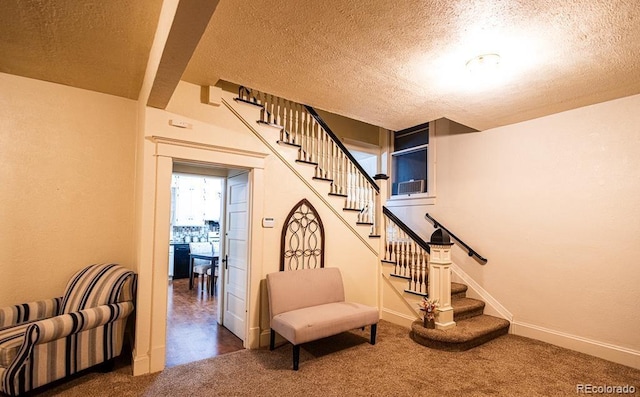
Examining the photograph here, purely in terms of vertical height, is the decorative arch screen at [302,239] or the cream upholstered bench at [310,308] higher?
the decorative arch screen at [302,239]

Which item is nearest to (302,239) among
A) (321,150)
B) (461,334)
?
(321,150)

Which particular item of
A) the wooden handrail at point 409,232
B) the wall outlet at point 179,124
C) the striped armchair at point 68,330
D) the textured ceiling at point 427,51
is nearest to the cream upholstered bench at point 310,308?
the wooden handrail at point 409,232

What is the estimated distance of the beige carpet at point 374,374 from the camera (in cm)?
251

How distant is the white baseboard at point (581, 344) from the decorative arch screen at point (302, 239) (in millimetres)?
2691

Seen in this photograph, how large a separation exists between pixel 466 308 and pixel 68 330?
4194mm

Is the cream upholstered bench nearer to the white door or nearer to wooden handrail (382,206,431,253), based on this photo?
the white door

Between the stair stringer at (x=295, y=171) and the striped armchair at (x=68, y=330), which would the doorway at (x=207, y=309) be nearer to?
the stair stringer at (x=295, y=171)

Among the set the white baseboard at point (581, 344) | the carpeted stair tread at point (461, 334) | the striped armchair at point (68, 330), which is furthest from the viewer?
the carpeted stair tread at point (461, 334)

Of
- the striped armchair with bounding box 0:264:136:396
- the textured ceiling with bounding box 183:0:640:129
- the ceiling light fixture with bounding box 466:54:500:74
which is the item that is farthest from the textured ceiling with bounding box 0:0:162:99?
the ceiling light fixture with bounding box 466:54:500:74

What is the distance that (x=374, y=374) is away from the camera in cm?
280

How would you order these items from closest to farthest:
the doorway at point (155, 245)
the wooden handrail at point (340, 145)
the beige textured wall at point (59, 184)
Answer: the doorway at point (155, 245)
the beige textured wall at point (59, 184)
the wooden handrail at point (340, 145)

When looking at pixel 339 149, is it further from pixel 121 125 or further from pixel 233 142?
pixel 121 125

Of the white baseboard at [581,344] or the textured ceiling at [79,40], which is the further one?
the white baseboard at [581,344]

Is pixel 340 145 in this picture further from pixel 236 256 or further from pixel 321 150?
pixel 236 256
